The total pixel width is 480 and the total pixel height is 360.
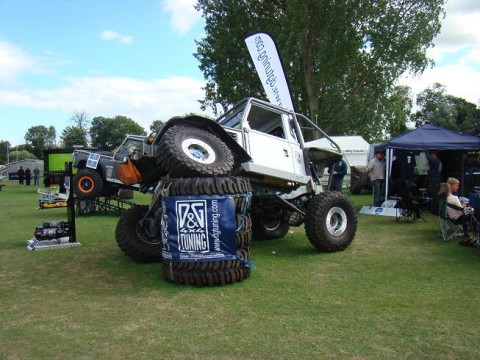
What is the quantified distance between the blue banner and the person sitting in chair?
4513 millimetres

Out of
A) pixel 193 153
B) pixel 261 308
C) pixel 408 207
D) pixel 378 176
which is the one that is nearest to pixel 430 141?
pixel 378 176

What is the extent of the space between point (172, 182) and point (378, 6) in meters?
25.0

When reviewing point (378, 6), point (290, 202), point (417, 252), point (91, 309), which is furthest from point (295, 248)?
point (378, 6)

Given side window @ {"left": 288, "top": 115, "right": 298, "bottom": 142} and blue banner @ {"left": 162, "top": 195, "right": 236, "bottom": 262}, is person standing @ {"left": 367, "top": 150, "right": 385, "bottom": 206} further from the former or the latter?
blue banner @ {"left": 162, "top": 195, "right": 236, "bottom": 262}

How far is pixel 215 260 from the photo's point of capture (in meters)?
5.77

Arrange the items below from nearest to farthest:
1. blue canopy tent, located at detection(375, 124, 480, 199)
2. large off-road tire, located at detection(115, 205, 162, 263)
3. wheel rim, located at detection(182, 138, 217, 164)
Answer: wheel rim, located at detection(182, 138, 217, 164) → large off-road tire, located at detection(115, 205, 162, 263) → blue canopy tent, located at detection(375, 124, 480, 199)

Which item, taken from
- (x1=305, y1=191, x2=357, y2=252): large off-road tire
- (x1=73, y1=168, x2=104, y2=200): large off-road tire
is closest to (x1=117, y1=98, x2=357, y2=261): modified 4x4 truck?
(x1=305, y1=191, x2=357, y2=252): large off-road tire

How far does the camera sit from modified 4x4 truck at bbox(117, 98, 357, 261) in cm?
615

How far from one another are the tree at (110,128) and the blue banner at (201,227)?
10710 centimetres

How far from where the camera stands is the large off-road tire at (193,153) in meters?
5.88

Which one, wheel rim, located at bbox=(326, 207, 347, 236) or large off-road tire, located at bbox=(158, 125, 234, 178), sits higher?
large off-road tire, located at bbox=(158, 125, 234, 178)

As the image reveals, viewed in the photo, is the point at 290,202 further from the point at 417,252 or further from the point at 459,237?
the point at 459,237

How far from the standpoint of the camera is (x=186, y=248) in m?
5.76

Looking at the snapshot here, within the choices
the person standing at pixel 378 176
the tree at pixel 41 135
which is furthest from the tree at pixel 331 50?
the tree at pixel 41 135
